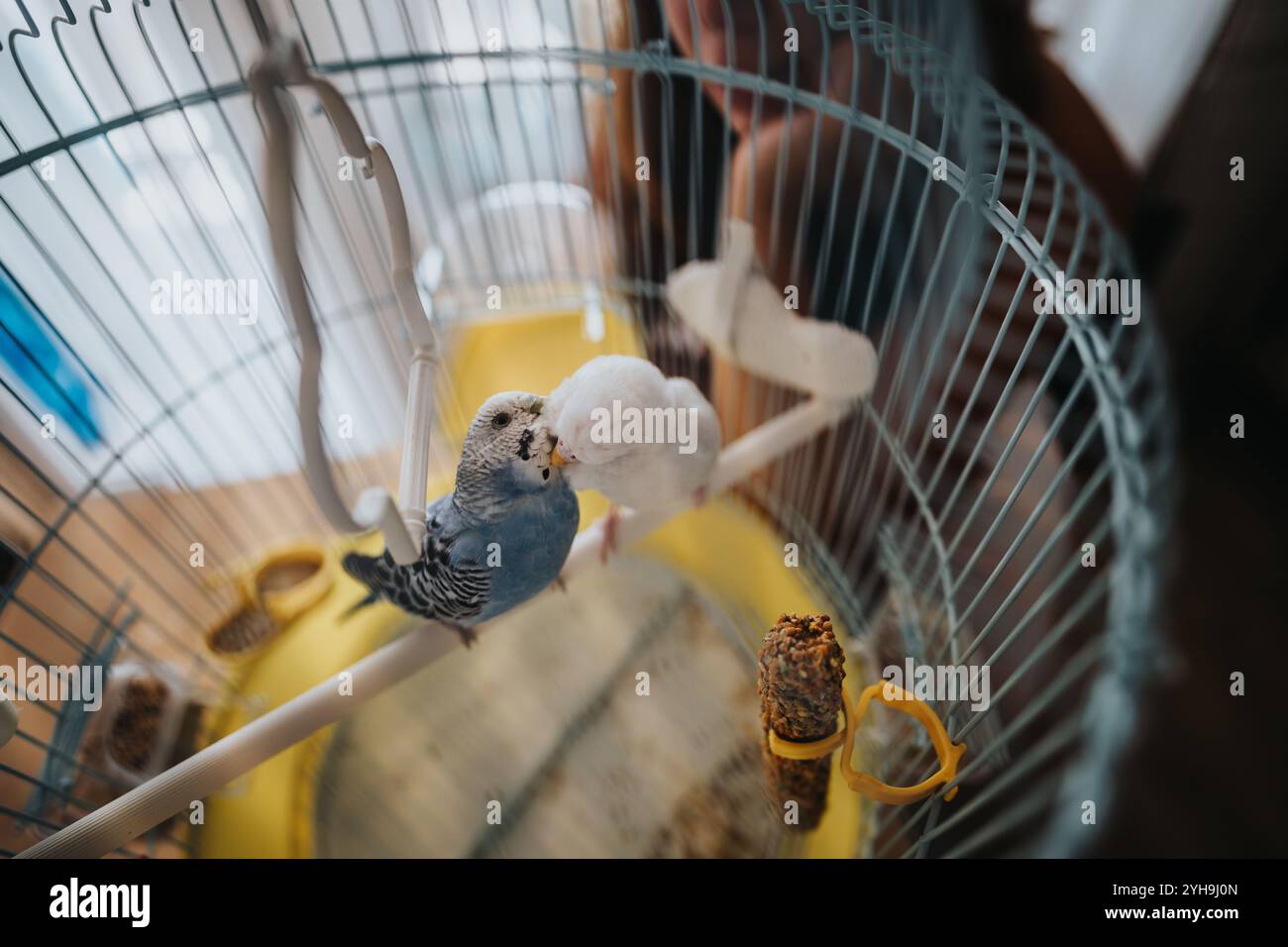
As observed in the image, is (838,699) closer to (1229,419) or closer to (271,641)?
(271,641)

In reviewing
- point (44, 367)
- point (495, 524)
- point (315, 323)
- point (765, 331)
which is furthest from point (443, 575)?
point (44, 367)

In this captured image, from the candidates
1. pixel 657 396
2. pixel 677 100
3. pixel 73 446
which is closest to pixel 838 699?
pixel 657 396

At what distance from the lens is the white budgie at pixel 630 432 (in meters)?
0.34

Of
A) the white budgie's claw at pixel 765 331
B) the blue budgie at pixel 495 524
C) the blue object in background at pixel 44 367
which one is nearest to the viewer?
the blue budgie at pixel 495 524

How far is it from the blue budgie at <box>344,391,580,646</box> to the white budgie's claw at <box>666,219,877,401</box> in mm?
234

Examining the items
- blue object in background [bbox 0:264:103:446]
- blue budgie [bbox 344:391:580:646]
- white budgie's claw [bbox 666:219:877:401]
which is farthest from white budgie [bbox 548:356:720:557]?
blue object in background [bbox 0:264:103:446]

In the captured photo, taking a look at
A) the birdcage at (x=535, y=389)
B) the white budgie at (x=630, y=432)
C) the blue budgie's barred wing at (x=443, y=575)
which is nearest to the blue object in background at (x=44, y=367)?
the birdcage at (x=535, y=389)

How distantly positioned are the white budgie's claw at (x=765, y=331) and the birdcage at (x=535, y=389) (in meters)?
0.01

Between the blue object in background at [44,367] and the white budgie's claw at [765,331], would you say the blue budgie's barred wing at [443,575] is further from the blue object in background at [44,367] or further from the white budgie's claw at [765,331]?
the blue object in background at [44,367]

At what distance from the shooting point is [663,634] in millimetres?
760

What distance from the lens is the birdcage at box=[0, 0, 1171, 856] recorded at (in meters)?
0.43

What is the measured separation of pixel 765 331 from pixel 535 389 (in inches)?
8.3

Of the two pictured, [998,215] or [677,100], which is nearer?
[998,215]

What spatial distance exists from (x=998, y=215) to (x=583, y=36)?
1.48ft
